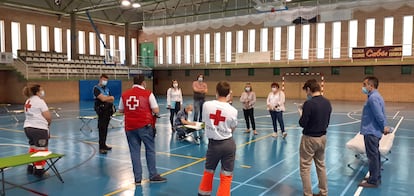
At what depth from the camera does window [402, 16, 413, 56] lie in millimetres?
25078

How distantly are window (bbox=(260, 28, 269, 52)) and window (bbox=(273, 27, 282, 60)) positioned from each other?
819 mm

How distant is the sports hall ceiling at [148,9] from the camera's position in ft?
88.8

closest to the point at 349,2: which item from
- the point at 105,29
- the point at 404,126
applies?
the point at 404,126

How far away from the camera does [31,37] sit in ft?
98.2

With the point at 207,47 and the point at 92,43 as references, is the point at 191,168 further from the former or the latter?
the point at 92,43

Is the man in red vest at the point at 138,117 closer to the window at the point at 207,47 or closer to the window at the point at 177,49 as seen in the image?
the window at the point at 207,47

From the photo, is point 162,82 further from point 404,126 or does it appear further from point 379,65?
point 404,126

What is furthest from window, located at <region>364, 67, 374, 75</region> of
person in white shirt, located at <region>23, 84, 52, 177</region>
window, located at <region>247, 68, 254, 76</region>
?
person in white shirt, located at <region>23, 84, 52, 177</region>

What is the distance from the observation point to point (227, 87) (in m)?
4.36

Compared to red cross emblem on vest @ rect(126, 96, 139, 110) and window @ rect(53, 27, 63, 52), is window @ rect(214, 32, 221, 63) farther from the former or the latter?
red cross emblem on vest @ rect(126, 96, 139, 110)

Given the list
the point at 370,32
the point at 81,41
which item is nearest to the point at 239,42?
the point at 370,32

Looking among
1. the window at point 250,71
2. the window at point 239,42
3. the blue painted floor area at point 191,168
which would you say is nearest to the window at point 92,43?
the window at point 239,42

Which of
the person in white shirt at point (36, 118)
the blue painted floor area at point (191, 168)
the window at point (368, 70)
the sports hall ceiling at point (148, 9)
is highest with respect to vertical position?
the sports hall ceiling at point (148, 9)

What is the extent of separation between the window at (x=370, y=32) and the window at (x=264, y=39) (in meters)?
8.66
